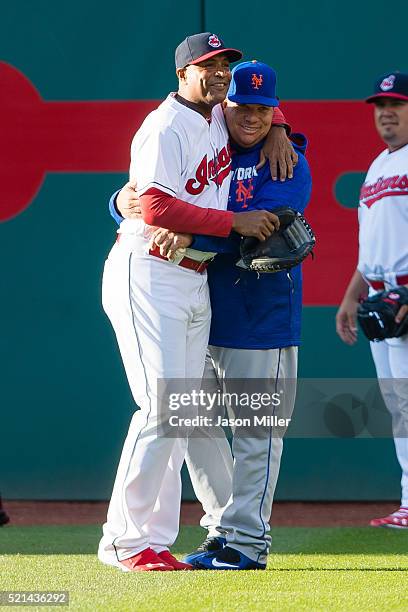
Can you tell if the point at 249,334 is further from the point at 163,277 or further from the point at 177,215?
the point at 177,215

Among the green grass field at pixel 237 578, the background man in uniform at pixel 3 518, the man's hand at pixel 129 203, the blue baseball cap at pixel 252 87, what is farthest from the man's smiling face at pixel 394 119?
the background man in uniform at pixel 3 518

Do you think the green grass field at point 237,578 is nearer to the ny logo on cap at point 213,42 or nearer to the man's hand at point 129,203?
the man's hand at point 129,203

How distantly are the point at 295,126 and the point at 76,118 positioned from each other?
99 cm

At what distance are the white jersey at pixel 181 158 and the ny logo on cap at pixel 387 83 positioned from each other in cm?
124

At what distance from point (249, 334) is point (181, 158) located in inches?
23.8

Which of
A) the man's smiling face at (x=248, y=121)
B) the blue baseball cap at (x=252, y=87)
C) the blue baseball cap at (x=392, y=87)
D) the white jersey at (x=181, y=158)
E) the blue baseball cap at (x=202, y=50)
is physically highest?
the blue baseball cap at (x=392, y=87)

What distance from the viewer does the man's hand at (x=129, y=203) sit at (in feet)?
12.1

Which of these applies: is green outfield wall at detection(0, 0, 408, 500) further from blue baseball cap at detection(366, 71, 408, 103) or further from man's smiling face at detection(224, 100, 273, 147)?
man's smiling face at detection(224, 100, 273, 147)

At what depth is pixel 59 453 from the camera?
5.40 metres

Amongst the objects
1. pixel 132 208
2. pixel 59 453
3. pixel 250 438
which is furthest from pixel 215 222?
pixel 59 453

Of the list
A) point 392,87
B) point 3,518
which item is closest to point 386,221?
point 392,87

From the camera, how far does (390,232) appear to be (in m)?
4.69

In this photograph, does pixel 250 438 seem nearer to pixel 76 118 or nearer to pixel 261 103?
pixel 261 103

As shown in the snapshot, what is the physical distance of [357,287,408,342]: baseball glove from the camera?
453cm
